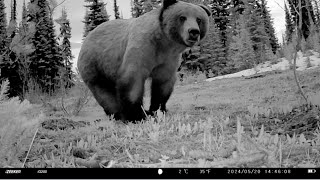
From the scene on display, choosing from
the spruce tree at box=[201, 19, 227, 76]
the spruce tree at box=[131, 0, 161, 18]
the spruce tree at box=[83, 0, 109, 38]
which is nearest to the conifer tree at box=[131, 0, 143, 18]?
the spruce tree at box=[131, 0, 161, 18]

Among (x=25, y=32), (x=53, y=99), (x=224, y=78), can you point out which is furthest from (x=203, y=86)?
(x=25, y=32)

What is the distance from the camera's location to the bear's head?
348 cm

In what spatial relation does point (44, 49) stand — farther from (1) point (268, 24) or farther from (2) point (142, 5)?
(1) point (268, 24)

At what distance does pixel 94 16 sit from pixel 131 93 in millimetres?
1666

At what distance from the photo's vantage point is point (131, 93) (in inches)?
154

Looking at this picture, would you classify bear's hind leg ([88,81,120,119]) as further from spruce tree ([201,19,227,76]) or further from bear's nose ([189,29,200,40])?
spruce tree ([201,19,227,76])

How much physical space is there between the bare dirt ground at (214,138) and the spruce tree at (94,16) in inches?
51.0

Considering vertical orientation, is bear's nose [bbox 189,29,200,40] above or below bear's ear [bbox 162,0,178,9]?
below

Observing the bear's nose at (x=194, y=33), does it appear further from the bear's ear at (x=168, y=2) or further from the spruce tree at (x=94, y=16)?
the spruce tree at (x=94, y=16)

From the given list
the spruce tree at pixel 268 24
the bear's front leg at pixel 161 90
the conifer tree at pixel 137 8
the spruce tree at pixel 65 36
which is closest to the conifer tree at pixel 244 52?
the spruce tree at pixel 268 24

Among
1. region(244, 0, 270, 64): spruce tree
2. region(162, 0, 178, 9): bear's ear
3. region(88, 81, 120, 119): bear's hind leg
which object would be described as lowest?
region(88, 81, 120, 119): bear's hind leg

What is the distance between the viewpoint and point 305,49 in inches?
155

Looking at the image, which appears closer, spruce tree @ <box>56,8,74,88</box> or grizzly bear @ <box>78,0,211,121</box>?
grizzly bear @ <box>78,0,211,121</box>

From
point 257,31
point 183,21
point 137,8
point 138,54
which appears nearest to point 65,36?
point 138,54
